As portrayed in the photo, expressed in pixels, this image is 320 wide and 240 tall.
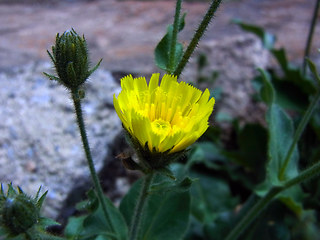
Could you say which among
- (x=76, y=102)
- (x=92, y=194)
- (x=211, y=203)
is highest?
(x=76, y=102)

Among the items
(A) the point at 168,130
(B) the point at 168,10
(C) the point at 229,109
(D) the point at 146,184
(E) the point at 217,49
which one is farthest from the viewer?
(B) the point at 168,10

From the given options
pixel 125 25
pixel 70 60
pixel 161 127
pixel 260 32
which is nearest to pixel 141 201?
pixel 161 127

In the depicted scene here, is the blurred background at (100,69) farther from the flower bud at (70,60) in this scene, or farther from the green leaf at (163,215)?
the flower bud at (70,60)

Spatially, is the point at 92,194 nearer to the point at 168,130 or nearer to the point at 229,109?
the point at 168,130

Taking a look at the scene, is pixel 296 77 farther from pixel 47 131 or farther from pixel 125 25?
pixel 125 25

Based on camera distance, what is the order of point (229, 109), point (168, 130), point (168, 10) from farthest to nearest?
point (168, 10) → point (229, 109) → point (168, 130)

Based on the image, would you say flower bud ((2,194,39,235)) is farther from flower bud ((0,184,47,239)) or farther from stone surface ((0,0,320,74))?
stone surface ((0,0,320,74))

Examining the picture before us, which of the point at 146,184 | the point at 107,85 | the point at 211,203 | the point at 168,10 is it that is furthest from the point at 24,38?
the point at 146,184
